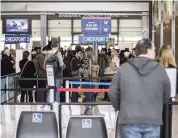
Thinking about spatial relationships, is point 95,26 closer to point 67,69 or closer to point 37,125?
point 67,69

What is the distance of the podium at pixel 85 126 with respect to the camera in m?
6.18

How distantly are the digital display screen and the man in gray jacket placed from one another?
20.7m

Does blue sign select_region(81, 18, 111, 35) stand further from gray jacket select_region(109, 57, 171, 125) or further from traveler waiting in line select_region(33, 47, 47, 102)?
gray jacket select_region(109, 57, 171, 125)

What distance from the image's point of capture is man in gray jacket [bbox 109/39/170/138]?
16.7 feet

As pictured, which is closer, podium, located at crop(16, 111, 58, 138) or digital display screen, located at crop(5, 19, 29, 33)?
podium, located at crop(16, 111, 58, 138)

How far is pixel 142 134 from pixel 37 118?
1.69 meters

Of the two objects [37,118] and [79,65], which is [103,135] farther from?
[79,65]

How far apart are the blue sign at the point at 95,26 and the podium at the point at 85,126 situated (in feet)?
33.7

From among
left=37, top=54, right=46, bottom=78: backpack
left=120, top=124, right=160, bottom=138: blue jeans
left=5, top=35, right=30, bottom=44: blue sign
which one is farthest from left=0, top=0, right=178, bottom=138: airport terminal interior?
left=120, top=124, right=160, bottom=138: blue jeans

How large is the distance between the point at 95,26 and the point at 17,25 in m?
9.99

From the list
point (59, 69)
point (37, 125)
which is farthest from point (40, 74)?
point (37, 125)

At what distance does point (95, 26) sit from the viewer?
54.6ft

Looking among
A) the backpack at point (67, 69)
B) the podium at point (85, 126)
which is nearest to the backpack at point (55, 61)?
the backpack at point (67, 69)

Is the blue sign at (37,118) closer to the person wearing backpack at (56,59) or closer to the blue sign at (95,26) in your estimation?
the person wearing backpack at (56,59)
